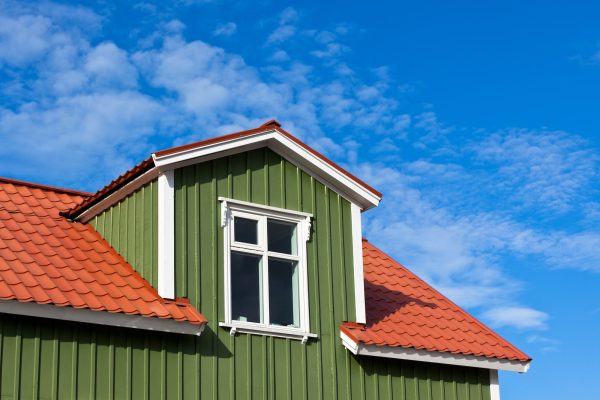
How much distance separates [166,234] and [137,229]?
2.46 ft

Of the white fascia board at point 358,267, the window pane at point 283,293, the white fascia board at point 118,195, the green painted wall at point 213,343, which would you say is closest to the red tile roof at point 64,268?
the white fascia board at point 118,195

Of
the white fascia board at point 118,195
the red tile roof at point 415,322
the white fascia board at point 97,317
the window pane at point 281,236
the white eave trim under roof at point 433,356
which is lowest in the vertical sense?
the white eave trim under roof at point 433,356

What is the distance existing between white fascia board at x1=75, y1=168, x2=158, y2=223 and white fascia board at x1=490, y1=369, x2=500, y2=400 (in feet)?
18.5

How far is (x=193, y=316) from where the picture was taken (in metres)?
12.9

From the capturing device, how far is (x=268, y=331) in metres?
13.6

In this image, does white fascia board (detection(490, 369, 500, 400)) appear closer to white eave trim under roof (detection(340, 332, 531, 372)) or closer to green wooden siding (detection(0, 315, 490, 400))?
white eave trim under roof (detection(340, 332, 531, 372))

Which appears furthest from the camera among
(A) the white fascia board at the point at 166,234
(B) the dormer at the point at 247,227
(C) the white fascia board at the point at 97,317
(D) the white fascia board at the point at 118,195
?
(D) the white fascia board at the point at 118,195

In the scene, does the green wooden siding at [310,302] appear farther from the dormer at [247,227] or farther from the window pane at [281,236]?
the window pane at [281,236]

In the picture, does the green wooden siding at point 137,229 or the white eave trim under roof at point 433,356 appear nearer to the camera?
the green wooden siding at point 137,229

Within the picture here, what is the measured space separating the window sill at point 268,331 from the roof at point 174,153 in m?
2.23

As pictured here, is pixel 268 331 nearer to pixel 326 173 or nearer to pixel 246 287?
pixel 246 287

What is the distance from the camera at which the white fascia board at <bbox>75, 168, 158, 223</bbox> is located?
45.8ft

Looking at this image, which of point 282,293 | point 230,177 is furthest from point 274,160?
point 282,293

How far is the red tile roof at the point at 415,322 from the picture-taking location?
1462 centimetres
